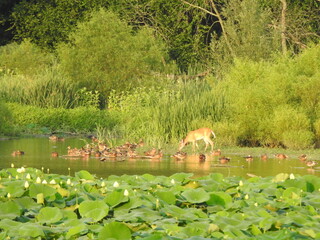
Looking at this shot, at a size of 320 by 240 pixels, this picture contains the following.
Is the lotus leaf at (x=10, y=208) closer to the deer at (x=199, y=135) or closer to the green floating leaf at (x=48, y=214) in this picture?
the green floating leaf at (x=48, y=214)

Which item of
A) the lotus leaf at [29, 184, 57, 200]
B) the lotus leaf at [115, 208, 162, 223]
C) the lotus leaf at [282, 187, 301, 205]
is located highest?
the lotus leaf at [29, 184, 57, 200]

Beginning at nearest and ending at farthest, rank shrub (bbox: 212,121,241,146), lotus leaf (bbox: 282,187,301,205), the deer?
lotus leaf (bbox: 282,187,301,205) < the deer < shrub (bbox: 212,121,241,146)

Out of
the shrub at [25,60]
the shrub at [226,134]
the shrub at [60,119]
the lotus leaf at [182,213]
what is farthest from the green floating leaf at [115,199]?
the shrub at [25,60]

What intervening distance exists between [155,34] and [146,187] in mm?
23417

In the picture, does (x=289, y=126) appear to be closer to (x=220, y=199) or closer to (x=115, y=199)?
(x=220, y=199)

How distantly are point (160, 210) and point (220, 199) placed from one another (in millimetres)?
585

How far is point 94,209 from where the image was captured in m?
5.65

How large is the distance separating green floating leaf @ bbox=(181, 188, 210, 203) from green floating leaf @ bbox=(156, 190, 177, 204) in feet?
0.34

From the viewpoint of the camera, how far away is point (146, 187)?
22.4ft

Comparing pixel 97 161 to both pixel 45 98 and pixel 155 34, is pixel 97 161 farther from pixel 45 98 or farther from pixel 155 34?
pixel 155 34

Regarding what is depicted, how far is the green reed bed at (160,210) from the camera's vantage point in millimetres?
5098

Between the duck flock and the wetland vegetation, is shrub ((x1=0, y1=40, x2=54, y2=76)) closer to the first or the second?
the wetland vegetation

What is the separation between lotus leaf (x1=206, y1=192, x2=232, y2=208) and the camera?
6152mm

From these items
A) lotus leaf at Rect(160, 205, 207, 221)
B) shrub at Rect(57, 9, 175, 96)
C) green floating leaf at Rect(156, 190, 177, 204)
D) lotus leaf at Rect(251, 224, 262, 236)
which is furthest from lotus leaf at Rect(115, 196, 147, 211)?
shrub at Rect(57, 9, 175, 96)
